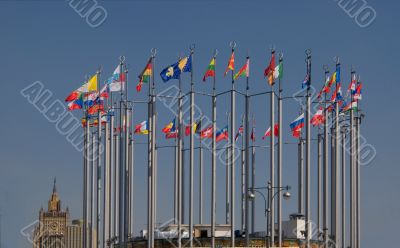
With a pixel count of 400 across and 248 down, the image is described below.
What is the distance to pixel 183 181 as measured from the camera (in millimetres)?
91375

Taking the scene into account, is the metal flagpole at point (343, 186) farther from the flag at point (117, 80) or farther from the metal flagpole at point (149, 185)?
the flag at point (117, 80)

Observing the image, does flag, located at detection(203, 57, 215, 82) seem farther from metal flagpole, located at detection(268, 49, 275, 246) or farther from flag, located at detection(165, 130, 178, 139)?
flag, located at detection(165, 130, 178, 139)

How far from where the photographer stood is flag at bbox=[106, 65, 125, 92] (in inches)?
3415

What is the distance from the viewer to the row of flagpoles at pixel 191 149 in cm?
8000

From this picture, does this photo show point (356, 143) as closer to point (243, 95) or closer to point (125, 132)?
point (243, 95)

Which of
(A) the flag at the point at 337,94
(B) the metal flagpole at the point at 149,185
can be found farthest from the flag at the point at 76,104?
(A) the flag at the point at 337,94

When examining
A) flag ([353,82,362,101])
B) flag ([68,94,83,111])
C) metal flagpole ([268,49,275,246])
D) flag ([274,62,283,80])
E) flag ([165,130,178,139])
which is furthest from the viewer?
flag ([165,130,178,139])

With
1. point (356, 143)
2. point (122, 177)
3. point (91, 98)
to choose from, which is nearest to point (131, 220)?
point (122, 177)

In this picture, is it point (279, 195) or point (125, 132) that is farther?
point (125, 132)

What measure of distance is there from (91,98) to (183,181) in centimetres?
967

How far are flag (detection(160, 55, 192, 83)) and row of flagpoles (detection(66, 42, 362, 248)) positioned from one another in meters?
0.07

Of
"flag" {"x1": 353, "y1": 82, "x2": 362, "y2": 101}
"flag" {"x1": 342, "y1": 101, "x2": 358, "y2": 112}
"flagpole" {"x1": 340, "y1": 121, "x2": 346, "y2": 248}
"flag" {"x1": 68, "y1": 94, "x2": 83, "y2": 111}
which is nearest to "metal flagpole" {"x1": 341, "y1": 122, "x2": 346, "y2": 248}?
"flagpole" {"x1": 340, "y1": 121, "x2": 346, "y2": 248}

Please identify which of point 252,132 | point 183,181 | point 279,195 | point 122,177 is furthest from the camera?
point 252,132

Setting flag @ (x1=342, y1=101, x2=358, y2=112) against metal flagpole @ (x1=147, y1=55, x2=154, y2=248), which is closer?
metal flagpole @ (x1=147, y1=55, x2=154, y2=248)
